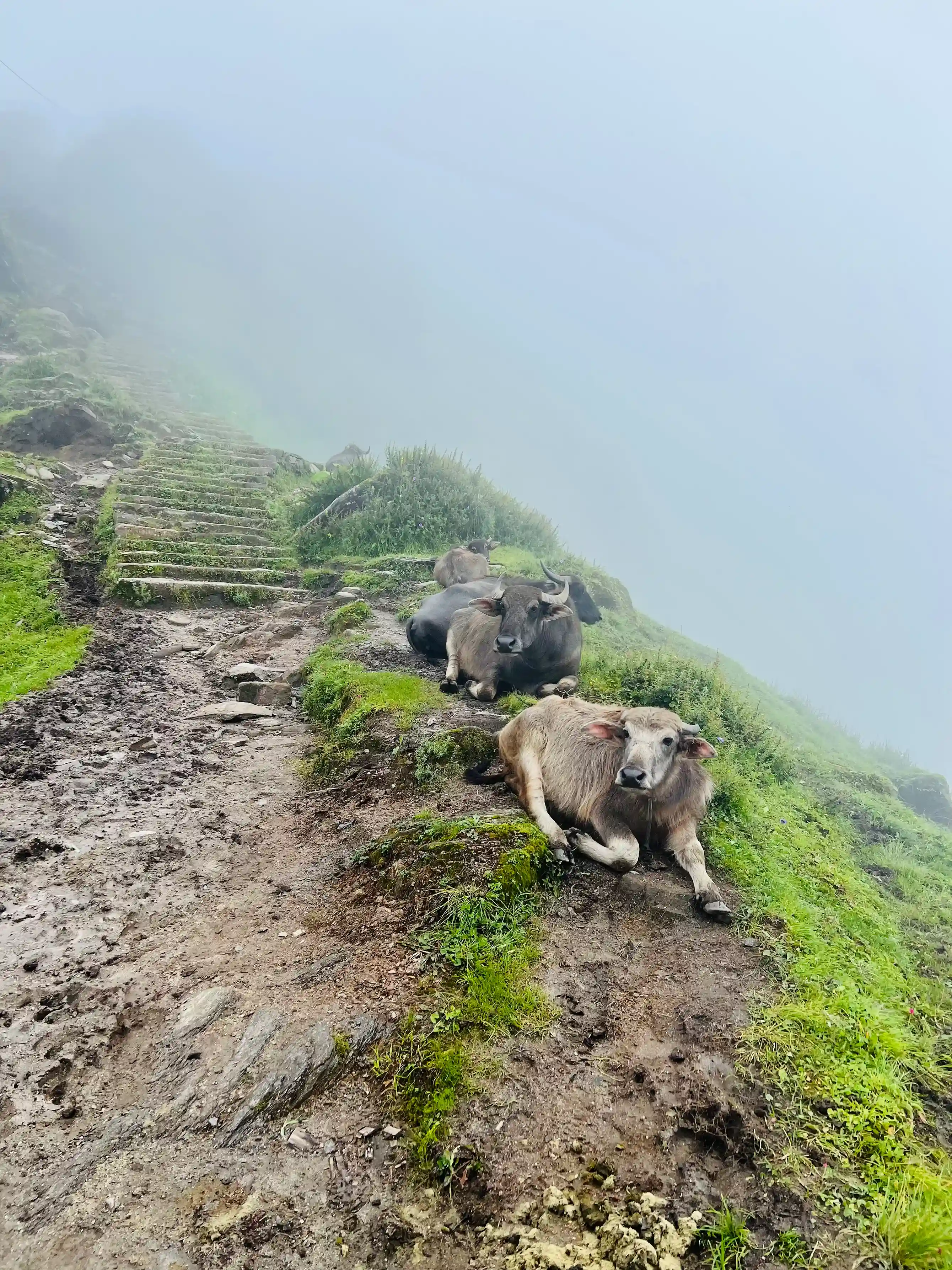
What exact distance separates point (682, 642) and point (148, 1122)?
19.2 m

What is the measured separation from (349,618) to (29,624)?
14.7ft

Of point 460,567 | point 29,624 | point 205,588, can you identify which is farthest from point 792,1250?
point 205,588

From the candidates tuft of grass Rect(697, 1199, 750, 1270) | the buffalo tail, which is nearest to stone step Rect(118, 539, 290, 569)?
the buffalo tail

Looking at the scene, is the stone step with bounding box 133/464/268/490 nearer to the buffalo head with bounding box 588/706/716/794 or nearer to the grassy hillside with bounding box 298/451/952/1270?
the grassy hillside with bounding box 298/451/952/1270

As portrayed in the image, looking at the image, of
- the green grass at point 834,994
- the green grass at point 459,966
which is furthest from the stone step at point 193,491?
the green grass at point 459,966

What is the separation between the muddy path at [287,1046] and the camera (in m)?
2.22

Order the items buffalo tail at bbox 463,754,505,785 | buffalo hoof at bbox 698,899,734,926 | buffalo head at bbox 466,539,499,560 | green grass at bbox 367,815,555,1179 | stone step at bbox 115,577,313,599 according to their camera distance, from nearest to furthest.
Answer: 1. green grass at bbox 367,815,555,1179
2. buffalo hoof at bbox 698,899,734,926
3. buffalo tail at bbox 463,754,505,785
4. stone step at bbox 115,577,313,599
5. buffalo head at bbox 466,539,499,560

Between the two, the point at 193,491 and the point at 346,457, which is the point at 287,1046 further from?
the point at 346,457

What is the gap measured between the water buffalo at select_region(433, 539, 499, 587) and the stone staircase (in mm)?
2911

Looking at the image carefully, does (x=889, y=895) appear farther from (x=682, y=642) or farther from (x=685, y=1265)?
(x=682, y=642)

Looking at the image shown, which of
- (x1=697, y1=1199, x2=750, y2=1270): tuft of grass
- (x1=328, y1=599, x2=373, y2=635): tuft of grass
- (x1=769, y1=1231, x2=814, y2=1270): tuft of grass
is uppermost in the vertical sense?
(x1=769, y1=1231, x2=814, y2=1270): tuft of grass

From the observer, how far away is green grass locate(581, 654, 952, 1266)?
2.31m

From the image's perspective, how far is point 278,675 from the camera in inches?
336

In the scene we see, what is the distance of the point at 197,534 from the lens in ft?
44.6
